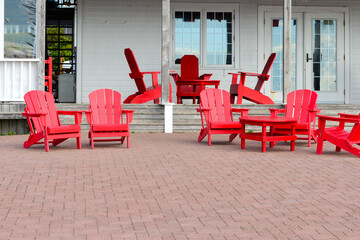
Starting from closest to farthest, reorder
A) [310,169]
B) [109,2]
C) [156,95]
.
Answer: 1. [310,169]
2. [156,95]
3. [109,2]

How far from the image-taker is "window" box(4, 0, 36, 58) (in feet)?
34.5

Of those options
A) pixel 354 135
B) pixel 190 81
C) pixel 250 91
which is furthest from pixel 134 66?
pixel 354 135

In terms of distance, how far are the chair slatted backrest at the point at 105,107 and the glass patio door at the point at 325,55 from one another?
6.19 m

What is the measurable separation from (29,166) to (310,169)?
3187mm

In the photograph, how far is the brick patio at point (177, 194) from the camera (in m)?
3.67

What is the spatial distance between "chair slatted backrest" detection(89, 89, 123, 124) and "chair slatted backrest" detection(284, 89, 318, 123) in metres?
2.79

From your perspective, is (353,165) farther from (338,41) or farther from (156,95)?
(338,41)

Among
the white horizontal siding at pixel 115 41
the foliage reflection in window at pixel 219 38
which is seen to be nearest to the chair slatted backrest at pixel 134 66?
the white horizontal siding at pixel 115 41

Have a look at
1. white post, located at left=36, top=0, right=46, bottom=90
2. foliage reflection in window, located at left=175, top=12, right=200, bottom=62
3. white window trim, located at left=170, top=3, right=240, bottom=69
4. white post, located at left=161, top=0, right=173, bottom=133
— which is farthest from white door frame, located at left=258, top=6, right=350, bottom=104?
white post, located at left=36, top=0, right=46, bottom=90

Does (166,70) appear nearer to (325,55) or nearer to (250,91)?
(250,91)

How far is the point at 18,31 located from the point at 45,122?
11.3 feet

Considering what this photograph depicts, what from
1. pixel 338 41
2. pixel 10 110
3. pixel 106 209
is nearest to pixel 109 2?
pixel 10 110

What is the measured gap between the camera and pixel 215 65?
43.0 ft

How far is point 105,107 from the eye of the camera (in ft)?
29.1
